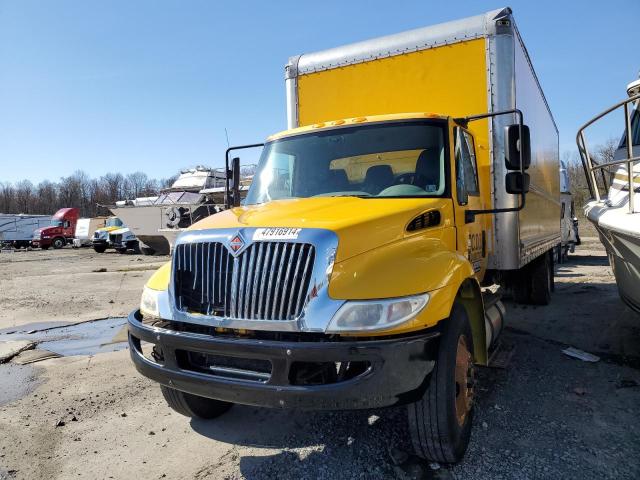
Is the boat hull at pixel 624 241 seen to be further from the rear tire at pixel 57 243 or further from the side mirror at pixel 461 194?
the rear tire at pixel 57 243

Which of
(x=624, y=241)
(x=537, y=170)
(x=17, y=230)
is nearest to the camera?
(x=624, y=241)

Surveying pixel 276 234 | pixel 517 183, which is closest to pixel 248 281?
pixel 276 234

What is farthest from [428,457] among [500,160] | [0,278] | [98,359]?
[0,278]

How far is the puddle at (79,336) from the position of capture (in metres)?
5.79

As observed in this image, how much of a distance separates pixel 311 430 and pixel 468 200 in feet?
7.15

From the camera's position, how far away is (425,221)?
3.01 meters

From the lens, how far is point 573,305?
7.47 metres

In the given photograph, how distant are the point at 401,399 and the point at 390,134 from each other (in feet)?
6.90

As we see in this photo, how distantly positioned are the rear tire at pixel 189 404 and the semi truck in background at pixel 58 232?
1453 inches

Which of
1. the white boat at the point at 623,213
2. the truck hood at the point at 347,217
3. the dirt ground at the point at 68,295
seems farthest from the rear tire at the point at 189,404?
the dirt ground at the point at 68,295

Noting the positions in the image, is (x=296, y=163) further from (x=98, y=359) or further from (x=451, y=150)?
(x=98, y=359)

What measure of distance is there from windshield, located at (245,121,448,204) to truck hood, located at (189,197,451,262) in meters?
0.22

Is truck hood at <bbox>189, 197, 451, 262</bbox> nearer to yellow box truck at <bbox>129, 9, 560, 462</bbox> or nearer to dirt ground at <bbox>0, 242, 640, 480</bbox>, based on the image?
yellow box truck at <bbox>129, 9, 560, 462</bbox>

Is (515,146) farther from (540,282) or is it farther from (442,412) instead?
(540,282)
